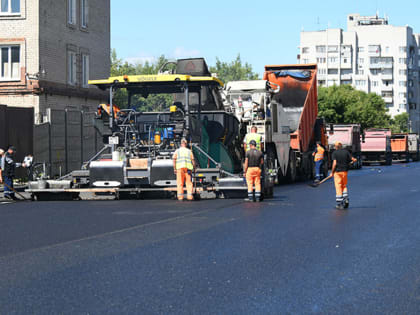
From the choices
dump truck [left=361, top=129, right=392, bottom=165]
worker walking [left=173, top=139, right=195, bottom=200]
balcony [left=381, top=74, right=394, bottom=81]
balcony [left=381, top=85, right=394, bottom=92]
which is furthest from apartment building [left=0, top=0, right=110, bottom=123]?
balcony [left=381, top=85, right=394, bottom=92]

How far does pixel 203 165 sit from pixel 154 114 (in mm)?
1701

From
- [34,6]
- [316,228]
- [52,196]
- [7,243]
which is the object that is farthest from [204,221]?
[34,6]

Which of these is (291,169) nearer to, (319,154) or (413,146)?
(319,154)

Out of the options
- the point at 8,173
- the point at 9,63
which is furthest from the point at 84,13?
the point at 8,173

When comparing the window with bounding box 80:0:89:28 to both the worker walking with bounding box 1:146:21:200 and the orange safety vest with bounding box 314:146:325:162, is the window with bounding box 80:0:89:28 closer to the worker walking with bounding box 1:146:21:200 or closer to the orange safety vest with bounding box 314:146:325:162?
the orange safety vest with bounding box 314:146:325:162

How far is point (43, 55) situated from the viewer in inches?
1247

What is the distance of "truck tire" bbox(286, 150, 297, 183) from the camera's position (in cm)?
2428

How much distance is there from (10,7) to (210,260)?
25.5 metres

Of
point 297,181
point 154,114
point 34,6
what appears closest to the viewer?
point 154,114

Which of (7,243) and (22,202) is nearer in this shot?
(7,243)

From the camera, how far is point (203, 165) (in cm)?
1756

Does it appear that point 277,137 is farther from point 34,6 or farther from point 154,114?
point 34,6

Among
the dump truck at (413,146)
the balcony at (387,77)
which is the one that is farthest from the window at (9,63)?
the balcony at (387,77)

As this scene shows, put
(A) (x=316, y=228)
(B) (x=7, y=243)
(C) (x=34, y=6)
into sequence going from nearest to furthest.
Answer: (B) (x=7, y=243)
(A) (x=316, y=228)
(C) (x=34, y=6)
